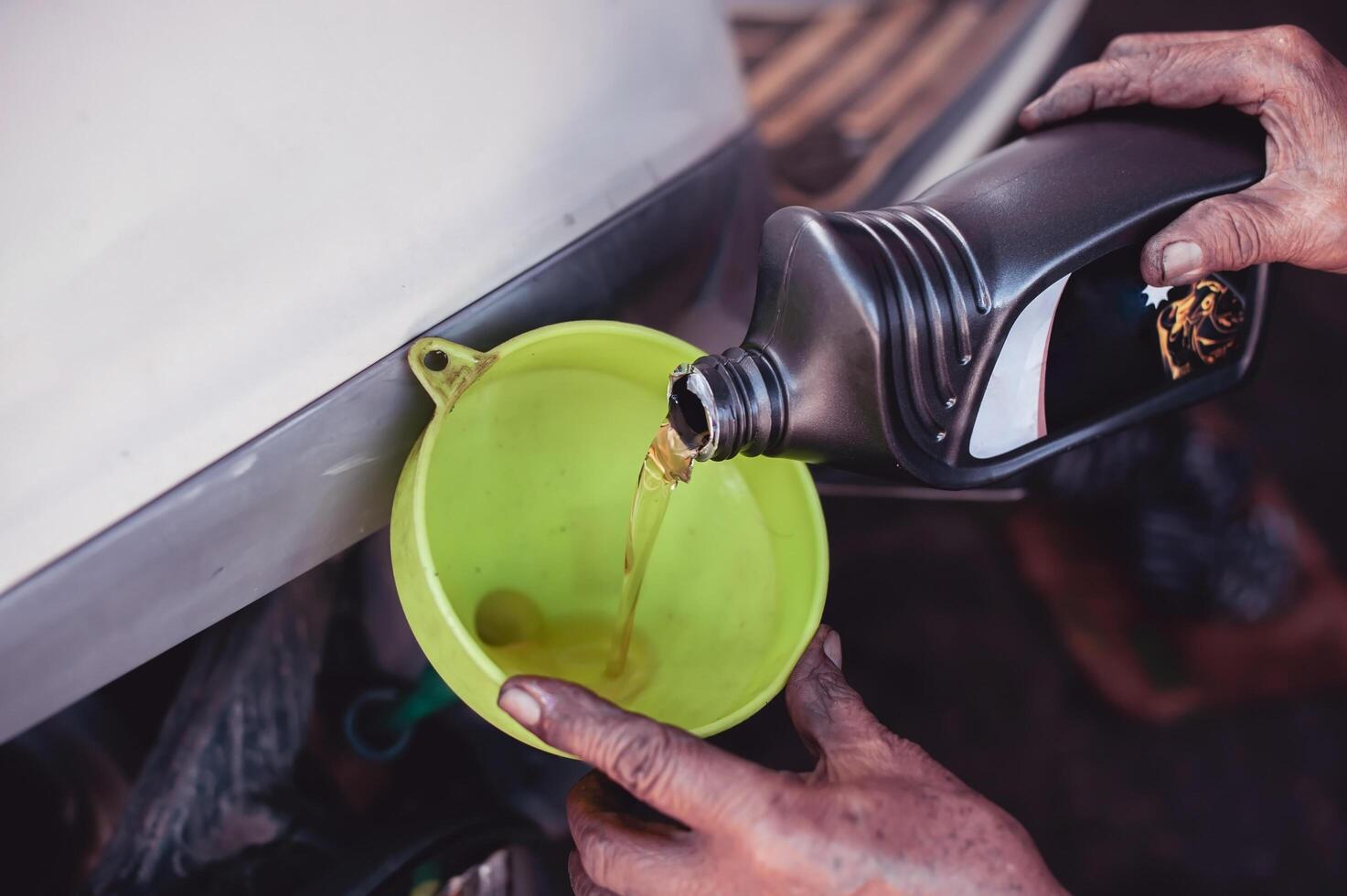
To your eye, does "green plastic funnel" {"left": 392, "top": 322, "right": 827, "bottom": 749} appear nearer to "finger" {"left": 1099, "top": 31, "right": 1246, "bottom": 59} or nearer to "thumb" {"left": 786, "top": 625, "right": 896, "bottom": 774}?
"thumb" {"left": 786, "top": 625, "right": 896, "bottom": 774}

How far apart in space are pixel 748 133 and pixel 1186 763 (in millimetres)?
1043

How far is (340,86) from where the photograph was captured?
58cm

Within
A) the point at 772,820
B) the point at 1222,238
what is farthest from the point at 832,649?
the point at 1222,238

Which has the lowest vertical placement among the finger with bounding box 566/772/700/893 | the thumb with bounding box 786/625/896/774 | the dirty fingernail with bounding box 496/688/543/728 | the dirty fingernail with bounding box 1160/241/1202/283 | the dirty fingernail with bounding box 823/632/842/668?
the dirty fingernail with bounding box 823/632/842/668

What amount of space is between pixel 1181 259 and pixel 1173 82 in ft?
0.65

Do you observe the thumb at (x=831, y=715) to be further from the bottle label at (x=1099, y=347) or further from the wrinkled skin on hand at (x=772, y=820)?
the bottle label at (x=1099, y=347)

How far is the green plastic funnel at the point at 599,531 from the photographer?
0.65 meters

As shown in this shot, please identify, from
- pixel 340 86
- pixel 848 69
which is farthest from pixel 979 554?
pixel 340 86

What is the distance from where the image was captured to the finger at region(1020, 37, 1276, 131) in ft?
2.55

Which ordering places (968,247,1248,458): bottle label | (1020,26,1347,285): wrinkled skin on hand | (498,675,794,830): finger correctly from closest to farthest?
(498,675,794,830): finger < (968,247,1248,458): bottle label < (1020,26,1347,285): wrinkled skin on hand

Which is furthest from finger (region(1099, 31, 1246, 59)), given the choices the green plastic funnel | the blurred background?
the green plastic funnel

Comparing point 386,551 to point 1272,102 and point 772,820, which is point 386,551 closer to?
point 772,820

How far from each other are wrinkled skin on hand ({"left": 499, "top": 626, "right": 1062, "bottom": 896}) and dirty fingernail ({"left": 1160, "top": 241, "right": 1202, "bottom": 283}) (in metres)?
0.35

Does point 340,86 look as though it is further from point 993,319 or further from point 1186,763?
point 1186,763
